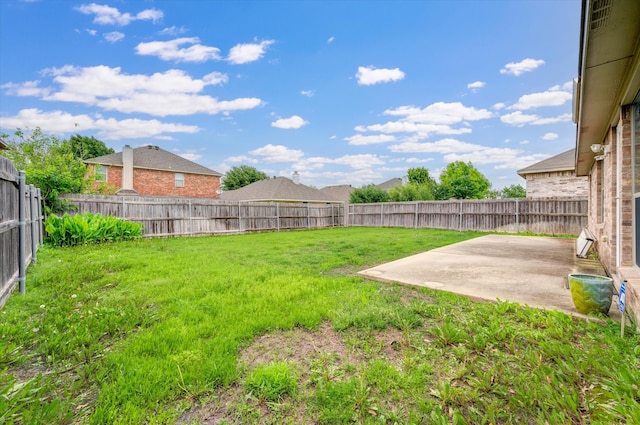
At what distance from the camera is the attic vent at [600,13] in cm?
180

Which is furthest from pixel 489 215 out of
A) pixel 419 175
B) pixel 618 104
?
pixel 419 175

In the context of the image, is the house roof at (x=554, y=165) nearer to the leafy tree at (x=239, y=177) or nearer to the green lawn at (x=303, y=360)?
the green lawn at (x=303, y=360)

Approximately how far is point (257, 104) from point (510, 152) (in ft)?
77.2

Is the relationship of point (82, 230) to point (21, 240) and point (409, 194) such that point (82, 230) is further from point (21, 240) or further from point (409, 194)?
point (409, 194)

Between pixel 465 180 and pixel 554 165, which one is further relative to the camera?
pixel 465 180

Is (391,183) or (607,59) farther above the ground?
(391,183)

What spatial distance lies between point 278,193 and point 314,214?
7239 millimetres

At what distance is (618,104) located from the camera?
3285mm

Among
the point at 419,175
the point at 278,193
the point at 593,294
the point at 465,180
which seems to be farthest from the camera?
the point at 419,175

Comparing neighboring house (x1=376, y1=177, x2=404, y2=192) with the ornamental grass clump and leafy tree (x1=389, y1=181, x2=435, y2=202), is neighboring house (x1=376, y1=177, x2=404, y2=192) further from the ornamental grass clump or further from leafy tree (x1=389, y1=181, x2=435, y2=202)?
the ornamental grass clump

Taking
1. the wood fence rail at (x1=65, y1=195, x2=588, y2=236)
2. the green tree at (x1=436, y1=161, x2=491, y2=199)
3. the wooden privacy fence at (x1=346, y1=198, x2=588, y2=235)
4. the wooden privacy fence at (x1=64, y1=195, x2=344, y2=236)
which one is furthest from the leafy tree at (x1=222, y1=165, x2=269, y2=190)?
the green tree at (x1=436, y1=161, x2=491, y2=199)

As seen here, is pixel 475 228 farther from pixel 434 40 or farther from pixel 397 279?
pixel 397 279

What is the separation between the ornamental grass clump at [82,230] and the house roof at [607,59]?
10.3 m

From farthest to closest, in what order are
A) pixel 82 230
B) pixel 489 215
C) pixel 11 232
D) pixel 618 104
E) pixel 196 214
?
pixel 489 215 → pixel 196 214 → pixel 82 230 → pixel 11 232 → pixel 618 104
